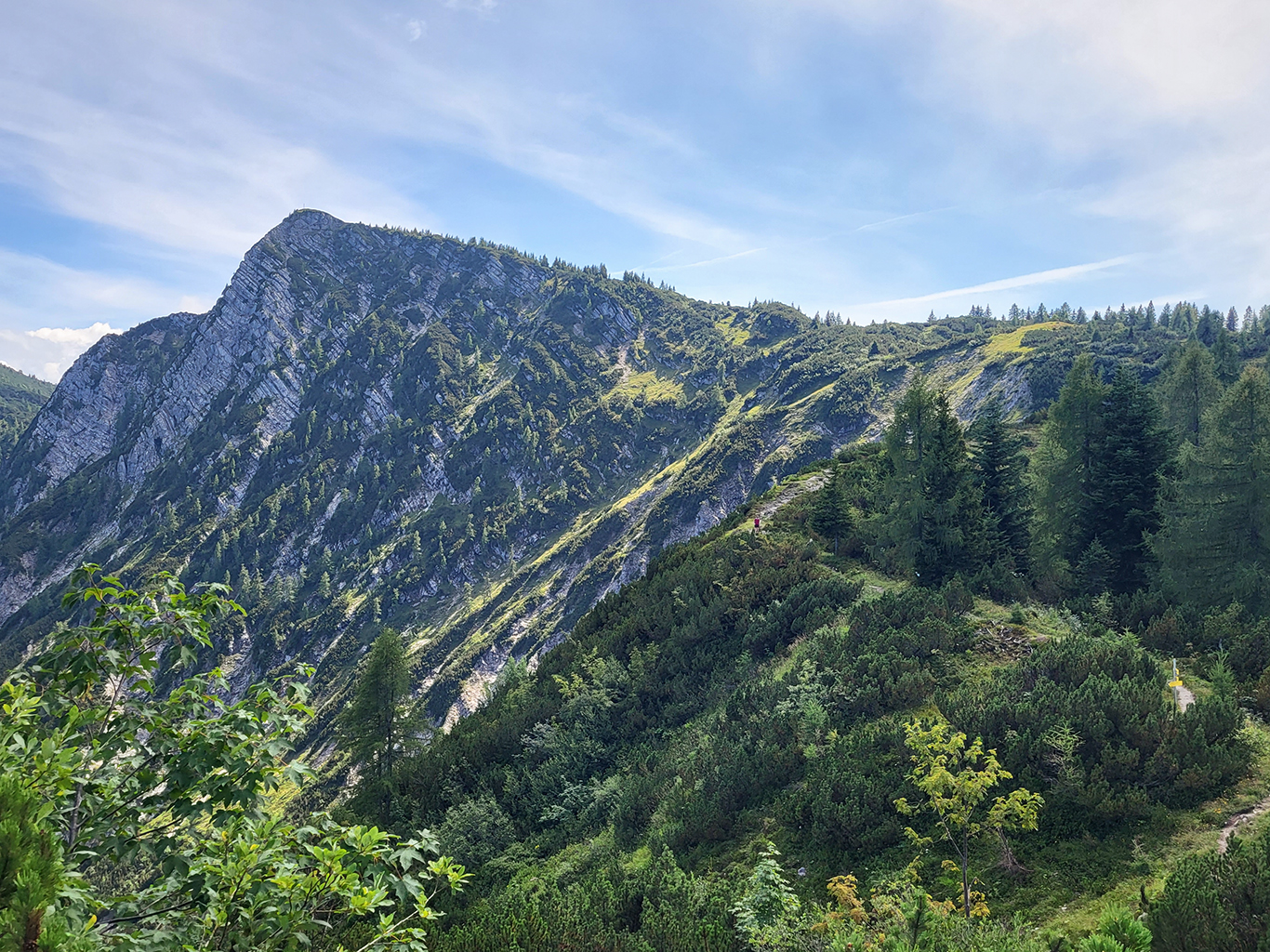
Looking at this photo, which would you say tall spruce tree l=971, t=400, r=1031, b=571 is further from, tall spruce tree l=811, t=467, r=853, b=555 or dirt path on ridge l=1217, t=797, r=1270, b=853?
dirt path on ridge l=1217, t=797, r=1270, b=853

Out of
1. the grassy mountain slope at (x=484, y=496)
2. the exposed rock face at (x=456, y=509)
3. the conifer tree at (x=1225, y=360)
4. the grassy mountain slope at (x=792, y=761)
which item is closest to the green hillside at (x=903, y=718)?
the grassy mountain slope at (x=792, y=761)

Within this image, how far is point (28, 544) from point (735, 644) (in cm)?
25096

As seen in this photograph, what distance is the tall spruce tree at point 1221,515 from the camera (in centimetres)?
2111

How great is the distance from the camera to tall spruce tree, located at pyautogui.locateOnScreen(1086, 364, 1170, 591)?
23516 mm

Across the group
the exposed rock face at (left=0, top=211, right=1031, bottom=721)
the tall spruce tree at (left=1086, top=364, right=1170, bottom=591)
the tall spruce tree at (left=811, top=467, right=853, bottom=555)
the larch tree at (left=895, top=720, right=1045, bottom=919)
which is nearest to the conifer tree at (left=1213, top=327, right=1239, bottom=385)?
the tall spruce tree at (left=1086, top=364, right=1170, bottom=591)

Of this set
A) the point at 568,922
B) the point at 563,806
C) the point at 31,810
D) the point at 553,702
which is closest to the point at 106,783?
the point at 31,810

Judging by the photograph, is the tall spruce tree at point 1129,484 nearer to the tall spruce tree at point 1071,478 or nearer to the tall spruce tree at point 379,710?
the tall spruce tree at point 1071,478

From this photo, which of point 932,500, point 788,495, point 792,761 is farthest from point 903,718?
point 788,495

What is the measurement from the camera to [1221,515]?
2158cm

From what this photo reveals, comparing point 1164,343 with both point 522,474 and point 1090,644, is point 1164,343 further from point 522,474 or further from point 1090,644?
point 522,474

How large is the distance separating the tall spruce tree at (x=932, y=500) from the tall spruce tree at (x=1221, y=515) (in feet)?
20.0

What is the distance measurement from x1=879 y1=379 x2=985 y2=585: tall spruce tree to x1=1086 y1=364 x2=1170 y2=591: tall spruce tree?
445cm

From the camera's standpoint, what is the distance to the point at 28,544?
187500mm

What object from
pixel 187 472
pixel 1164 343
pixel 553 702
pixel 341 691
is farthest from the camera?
pixel 187 472
